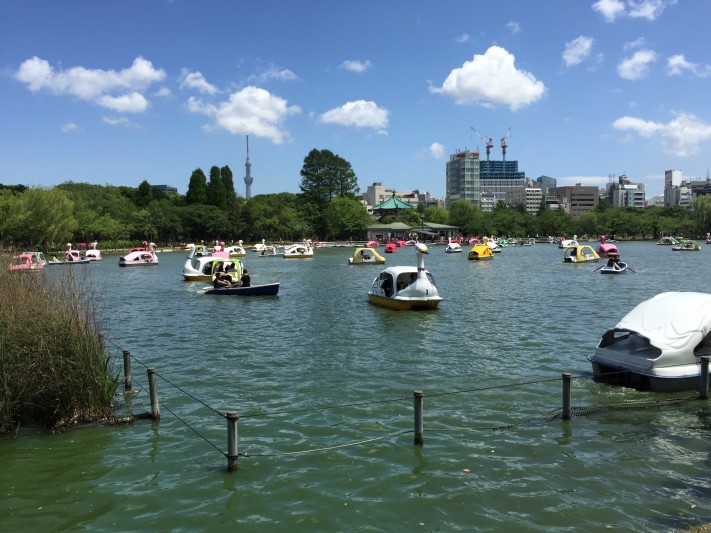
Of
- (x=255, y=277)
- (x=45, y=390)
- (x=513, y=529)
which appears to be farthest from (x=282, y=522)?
(x=255, y=277)

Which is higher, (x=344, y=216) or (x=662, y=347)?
(x=344, y=216)

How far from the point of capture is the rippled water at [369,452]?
785 centimetres

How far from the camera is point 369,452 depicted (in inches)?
392

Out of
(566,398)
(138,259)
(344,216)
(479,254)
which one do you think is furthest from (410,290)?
(344,216)

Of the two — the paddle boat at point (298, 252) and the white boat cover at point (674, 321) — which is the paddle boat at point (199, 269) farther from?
the paddle boat at point (298, 252)

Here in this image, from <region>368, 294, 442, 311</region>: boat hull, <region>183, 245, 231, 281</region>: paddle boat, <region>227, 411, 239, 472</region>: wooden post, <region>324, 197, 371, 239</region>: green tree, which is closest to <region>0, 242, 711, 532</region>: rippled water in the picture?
<region>227, 411, 239, 472</region>: wooden post

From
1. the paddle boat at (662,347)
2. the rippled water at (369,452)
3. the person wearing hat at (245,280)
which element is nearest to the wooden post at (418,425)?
the rippled water at (369,452)

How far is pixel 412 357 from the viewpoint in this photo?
17469mm

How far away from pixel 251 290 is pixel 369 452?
23.5 meters

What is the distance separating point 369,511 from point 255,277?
44.3m

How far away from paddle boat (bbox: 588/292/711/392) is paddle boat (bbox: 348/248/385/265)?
53.5 metres

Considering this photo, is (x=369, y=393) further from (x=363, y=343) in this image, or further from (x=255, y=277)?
(x=255, y=277)

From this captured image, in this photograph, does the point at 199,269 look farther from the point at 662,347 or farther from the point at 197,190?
the point at 197,190

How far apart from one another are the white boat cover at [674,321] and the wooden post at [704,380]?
23.7 inches
